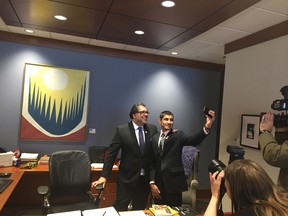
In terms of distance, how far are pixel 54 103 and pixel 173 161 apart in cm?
229

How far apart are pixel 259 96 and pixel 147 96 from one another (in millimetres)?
1985

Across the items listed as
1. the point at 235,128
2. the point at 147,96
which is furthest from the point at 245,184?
the point at 147,96

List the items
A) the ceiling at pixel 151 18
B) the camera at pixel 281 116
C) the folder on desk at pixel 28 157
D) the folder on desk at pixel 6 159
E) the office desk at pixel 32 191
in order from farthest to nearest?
the office desk at pixel 32 191 → the folder on desk at pixel 28 157 → the folder on desk at pixel 6 159 → the ceiling at pixel 151 18 → the camera at pixel 281 116

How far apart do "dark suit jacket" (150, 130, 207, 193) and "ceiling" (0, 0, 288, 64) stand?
3.82ft

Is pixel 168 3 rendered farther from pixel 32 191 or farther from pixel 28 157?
pixel 32 191

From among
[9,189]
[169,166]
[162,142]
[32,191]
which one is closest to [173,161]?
[169,166]

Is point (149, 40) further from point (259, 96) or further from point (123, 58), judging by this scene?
point (259, 96)

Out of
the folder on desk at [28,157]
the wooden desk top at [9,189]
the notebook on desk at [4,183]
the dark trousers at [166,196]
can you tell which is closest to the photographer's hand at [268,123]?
the dark trousers at [166,196]

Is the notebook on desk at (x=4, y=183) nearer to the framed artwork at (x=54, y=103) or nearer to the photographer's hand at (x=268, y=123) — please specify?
the framed artwork at (x=54, y=103)

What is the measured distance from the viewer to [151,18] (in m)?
2.59

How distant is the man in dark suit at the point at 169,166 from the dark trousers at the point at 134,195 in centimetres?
15

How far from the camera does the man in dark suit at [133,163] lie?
2.66 m

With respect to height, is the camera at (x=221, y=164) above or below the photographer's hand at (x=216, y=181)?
above

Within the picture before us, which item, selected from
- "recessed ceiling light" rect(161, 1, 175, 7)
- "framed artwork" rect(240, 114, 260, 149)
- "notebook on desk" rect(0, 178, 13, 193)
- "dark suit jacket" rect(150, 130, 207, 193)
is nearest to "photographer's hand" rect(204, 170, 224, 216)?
"dark suit jacket" rect(150, 130, 207, 193)
